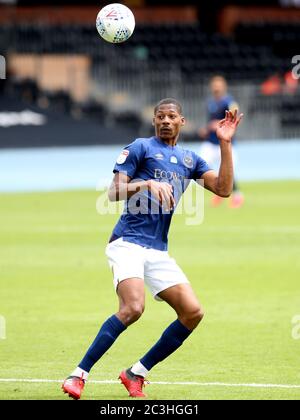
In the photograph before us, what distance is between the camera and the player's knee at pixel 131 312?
853cm

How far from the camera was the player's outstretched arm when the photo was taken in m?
8.89

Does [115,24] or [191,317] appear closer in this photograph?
[191,317]

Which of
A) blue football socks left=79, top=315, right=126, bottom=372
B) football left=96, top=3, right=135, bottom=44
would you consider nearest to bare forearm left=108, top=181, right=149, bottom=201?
blue football socks left=79, top=315, right=126, bottom=372

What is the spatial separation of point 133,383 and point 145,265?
2.94ft

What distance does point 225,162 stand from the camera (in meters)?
8.98

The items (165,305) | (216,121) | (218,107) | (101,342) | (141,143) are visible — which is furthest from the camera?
(218,107)

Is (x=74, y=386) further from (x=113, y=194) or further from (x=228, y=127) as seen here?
(x=228, y=127)

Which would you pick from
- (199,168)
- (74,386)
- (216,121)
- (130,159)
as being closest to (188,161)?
(199,168)

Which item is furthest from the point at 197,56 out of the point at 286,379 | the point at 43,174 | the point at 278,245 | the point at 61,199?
the point at 286,379

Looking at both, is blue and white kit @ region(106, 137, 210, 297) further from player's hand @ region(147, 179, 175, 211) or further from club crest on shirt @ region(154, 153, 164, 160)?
player's hand @ region(147, 179, 175, 211)

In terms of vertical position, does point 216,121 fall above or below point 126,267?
below

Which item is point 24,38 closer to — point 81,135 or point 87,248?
point 81,135

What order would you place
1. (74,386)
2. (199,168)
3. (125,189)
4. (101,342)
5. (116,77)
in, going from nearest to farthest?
1. (74,386)
2. (101,342)
3. (125,189)
4. (199,168)
5. (116,77)

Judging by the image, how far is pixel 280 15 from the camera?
168ft
